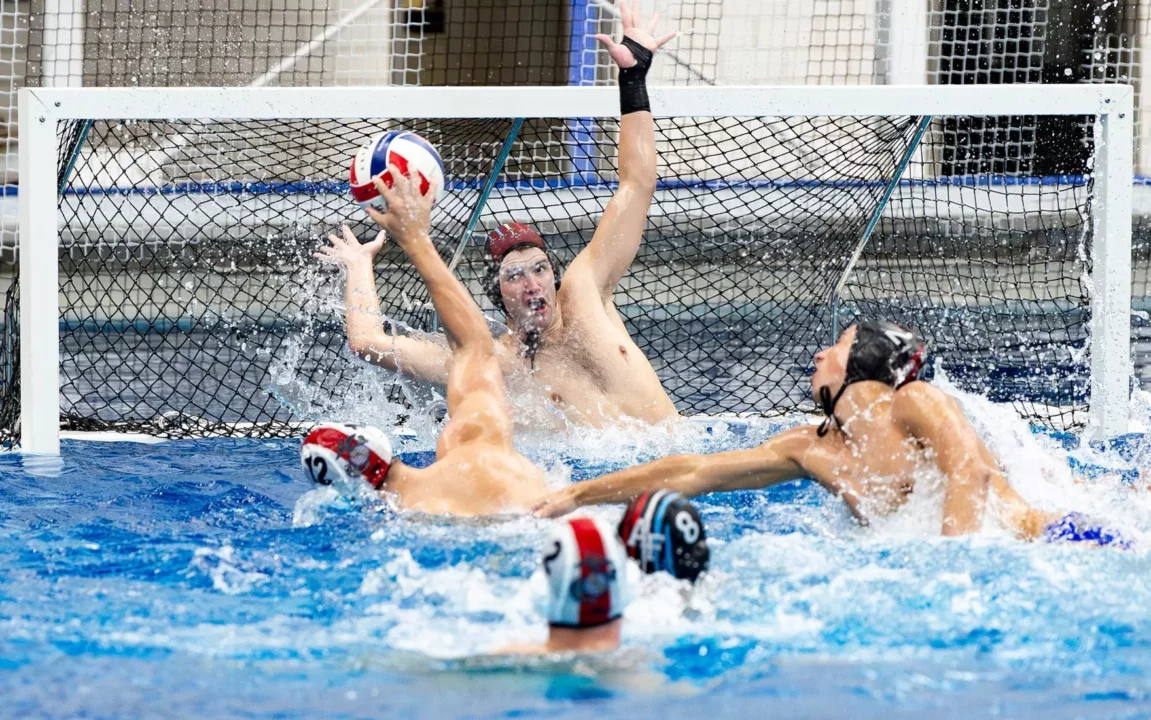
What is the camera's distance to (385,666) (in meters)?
2.85

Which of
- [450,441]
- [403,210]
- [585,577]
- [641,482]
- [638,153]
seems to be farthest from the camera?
[638,153]

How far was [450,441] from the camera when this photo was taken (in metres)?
4.18

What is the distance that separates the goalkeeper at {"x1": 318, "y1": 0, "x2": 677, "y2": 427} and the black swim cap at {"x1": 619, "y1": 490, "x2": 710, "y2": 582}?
2109mm

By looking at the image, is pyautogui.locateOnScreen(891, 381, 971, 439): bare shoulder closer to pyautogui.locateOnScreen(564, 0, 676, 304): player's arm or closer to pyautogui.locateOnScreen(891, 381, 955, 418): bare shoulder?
pyautogui.locateOnScreen(891, 381, 955, 418): bare shoulder

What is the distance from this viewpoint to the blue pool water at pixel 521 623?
2.67 meters

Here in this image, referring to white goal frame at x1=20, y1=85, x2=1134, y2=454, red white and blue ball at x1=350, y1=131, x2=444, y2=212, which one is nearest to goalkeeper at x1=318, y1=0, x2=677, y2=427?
white goal frame at x1=20, y1=85, x2=1134, y2=454

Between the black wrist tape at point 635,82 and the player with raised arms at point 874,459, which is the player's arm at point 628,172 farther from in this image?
the player with raised arms at point 874,459

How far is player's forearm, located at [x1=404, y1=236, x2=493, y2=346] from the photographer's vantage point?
13.9ft

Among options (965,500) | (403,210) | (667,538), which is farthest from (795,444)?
(403,210)


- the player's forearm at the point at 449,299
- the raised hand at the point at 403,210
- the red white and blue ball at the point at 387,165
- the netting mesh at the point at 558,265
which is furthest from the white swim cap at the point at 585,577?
the netting mesh at the point at 558,265

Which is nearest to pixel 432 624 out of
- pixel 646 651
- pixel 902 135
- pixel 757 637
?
pixel 646 651

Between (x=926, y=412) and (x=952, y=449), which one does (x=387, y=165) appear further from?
(x=952, y=449)

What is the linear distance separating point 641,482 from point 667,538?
77 centimetres

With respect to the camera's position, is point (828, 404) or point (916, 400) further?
point (828, 404)
